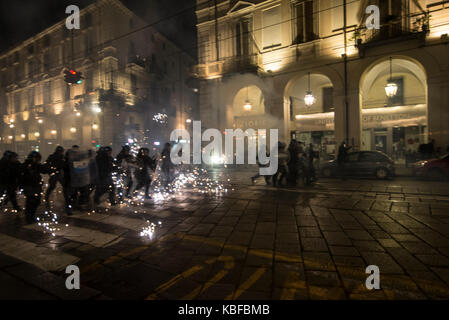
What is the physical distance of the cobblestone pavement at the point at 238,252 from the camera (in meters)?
2.61

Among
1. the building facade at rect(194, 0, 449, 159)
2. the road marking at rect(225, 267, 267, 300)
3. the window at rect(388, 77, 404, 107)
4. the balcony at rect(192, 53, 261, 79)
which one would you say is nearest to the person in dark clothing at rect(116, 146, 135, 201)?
the road marking at rect(225, 267, 267, 300)

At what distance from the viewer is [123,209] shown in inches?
243

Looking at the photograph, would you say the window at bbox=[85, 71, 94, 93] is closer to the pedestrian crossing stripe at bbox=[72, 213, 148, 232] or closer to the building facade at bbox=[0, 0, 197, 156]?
the building facade at bbox=[0, 0, 197, 156]

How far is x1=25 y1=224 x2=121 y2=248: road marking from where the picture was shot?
4.03m

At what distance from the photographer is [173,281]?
2.79m

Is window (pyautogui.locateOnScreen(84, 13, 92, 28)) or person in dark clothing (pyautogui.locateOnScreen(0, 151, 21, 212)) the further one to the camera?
window (pyautogui.locateOnScreen(84, 13, 92, 28))

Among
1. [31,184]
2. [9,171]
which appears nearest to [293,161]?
[31,184]

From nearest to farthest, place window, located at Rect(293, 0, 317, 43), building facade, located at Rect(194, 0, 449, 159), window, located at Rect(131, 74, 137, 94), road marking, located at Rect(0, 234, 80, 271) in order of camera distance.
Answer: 1. road marking, located at Rect(0, 234, 80, 271)
2. building facade, located at Rect(194, 0, 449, 159)
3. window, located at Rect(293, 0, 317, 43)
4. window, located at Rect(131, 74, 137, 94)

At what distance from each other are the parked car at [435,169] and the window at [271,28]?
34.8 ft

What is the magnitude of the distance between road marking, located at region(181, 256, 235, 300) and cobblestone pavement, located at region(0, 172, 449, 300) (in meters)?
0.01

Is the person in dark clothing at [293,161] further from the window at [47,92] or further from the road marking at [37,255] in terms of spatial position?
the window at [47,92]

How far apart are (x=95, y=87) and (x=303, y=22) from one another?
20.6 meters

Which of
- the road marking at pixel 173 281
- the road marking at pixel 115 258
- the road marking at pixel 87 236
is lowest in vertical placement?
the road marking at pixel 173 281
